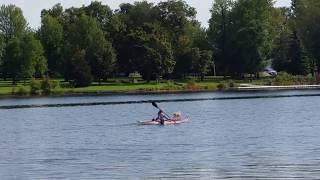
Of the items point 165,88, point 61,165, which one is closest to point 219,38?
point 165,88

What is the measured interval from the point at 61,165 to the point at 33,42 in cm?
10352

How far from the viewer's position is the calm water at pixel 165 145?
35.6m

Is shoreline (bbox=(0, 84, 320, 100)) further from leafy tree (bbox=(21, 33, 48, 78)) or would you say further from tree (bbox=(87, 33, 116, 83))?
leafy tree (bbox=(21, 33, 48, 78))

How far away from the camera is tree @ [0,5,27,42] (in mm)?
157375

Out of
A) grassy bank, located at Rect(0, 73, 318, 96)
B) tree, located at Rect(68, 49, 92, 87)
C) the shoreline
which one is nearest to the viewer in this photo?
the shoreline

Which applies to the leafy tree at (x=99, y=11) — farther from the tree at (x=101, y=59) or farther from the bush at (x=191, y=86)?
the bush at (x=191, y=86)

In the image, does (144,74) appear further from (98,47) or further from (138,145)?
(138,145)

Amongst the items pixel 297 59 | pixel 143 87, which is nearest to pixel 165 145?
pixel 143 87

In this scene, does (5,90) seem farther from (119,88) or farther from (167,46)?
(167,46)

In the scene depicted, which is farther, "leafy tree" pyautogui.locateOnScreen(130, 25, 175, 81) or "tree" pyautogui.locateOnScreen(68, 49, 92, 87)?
"leafy tree" pyautogui.locateOnScreen(130, 25, 175, 81)

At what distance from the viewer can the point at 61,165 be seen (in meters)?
38.8

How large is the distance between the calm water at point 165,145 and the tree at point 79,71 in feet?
150

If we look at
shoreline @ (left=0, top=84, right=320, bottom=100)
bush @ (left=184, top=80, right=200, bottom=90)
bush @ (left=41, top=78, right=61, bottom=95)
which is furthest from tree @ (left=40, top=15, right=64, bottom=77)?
bush @ (left=184, top=80, right=200, bottom=90)

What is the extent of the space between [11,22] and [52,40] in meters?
8.17
